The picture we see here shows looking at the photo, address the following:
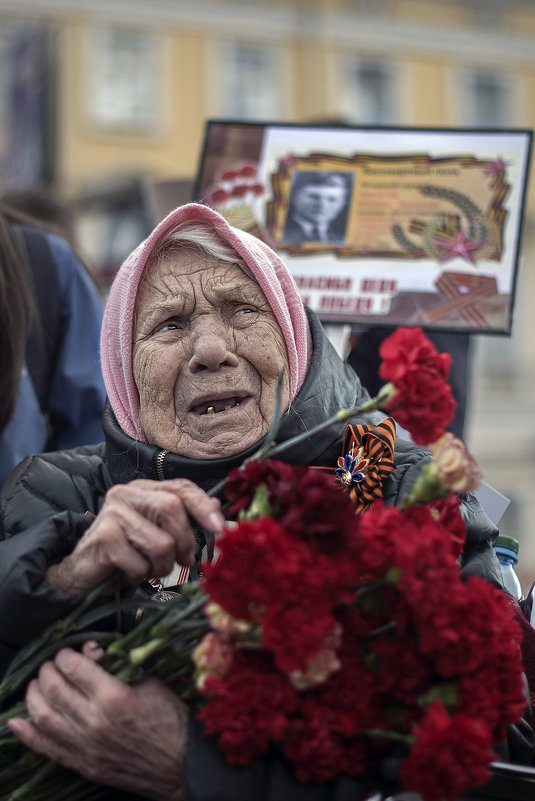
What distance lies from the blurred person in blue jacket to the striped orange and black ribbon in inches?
47.2

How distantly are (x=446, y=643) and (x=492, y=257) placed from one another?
1.75 metres

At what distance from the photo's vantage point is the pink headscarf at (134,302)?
8.06 feet

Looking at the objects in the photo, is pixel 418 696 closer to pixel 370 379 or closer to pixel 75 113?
pixel 370 379

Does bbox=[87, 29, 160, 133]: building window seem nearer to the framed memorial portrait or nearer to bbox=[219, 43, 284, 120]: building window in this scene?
bbox=[219, 43, 284, 120]: building window

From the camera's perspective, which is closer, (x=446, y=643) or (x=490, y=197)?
(x=446, y=643)

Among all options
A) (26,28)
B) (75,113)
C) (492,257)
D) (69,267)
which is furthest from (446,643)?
(75,113)

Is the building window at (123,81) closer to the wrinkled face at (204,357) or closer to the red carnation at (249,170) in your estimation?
the red carnation at (249,170)

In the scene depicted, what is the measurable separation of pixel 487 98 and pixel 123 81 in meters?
8.05

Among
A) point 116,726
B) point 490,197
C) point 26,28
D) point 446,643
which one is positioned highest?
point 26,28

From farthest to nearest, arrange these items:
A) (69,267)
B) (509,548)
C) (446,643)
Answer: (69,267), (509,548), (446,643)

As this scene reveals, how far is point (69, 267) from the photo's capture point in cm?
350

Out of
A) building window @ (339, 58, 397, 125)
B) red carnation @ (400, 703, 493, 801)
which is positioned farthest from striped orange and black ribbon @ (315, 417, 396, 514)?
building window @ (339, 58, 397, 125)

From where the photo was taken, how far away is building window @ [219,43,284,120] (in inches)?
899

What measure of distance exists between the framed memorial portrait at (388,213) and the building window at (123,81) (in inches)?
768
